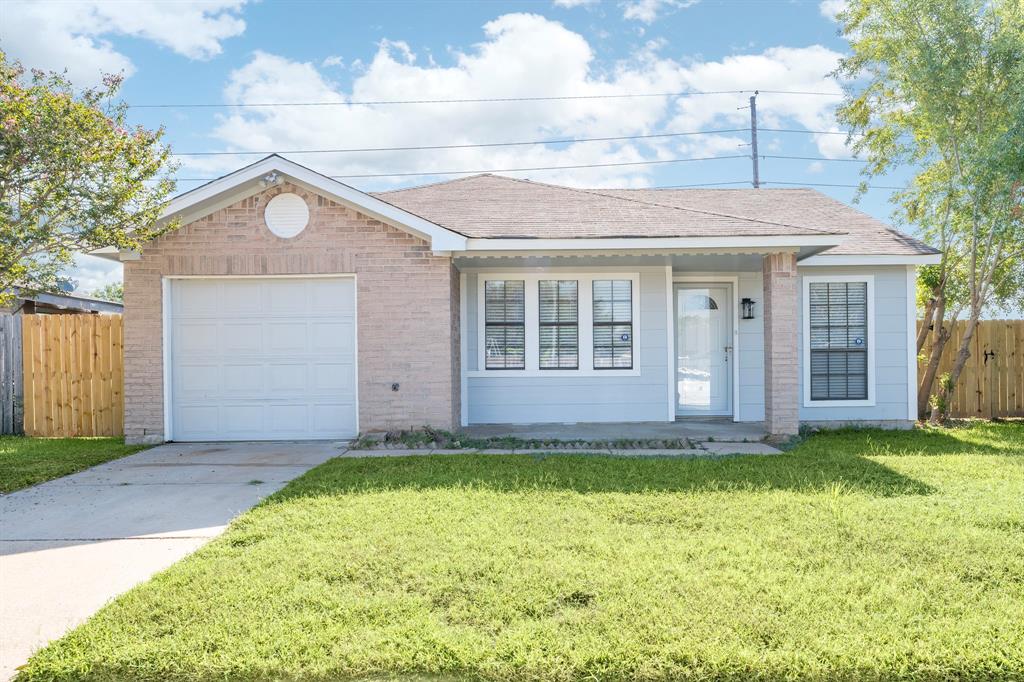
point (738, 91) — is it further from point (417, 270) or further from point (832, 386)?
point (417, 270)

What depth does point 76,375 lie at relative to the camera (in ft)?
35.2

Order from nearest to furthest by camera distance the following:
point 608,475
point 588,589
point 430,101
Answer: point 588,589 → point 608,475 → point 430,101

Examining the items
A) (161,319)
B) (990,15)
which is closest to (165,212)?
(161,319)

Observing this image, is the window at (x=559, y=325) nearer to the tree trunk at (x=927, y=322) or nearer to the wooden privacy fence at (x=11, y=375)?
the tree trunk at (x=927, y=322)

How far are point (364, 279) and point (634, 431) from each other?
444 cm

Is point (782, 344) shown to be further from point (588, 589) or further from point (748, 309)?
point (588, 589)

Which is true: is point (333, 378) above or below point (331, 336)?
below

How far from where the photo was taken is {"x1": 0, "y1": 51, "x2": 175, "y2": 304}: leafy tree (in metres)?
7.29

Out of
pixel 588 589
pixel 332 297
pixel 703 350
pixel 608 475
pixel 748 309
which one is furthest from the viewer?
pixel 703 350

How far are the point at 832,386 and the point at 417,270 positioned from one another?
6.88m

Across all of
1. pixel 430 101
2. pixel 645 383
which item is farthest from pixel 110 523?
pixel 430 101

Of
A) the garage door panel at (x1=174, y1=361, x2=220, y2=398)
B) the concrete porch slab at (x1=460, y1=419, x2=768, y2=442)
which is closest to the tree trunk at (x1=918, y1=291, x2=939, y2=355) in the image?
the concrete porch slab at (x1=460, y1=419, x2=768, y2=442)

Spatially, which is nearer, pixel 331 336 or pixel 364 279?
pixel 364 279

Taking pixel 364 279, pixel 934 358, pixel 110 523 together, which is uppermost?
pixel 364 279
